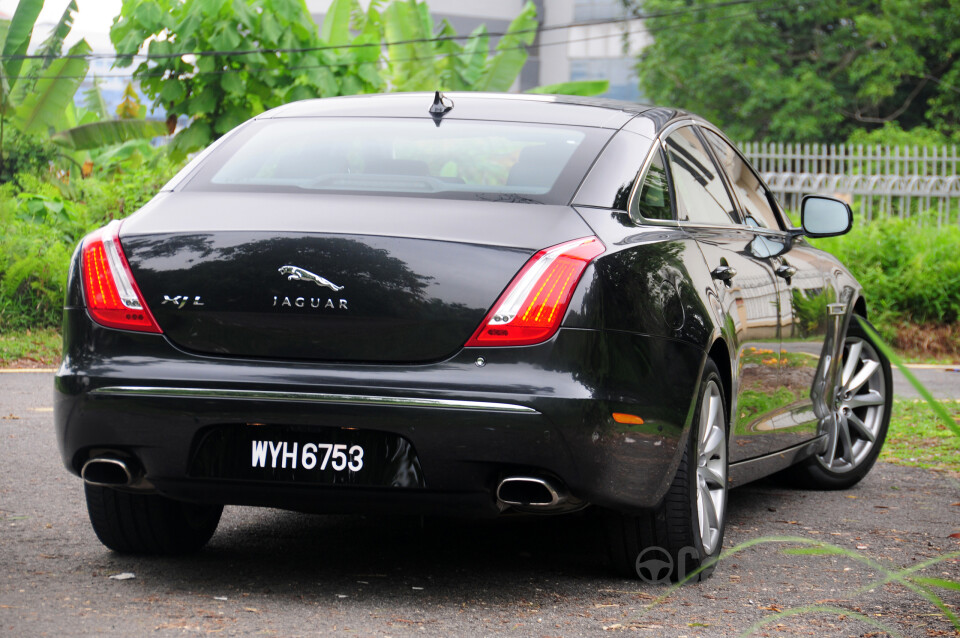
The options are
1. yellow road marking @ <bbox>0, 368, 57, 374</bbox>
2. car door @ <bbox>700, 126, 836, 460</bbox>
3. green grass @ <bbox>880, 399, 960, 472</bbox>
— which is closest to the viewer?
car door @ <bbox>700, 126, 836, 460</bbox>

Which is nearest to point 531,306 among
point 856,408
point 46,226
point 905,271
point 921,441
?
point 856,408

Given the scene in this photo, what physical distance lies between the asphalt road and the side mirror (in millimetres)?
1201

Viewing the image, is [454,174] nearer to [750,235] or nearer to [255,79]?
[750,235]

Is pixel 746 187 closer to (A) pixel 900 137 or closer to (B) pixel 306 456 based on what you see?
(B) pixel 306 456

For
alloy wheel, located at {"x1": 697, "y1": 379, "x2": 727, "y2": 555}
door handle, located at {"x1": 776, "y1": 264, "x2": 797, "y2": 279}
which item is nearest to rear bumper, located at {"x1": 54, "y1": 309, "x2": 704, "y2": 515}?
alloy wheel, located at {"x1": 697, "y1": 379, "x2": 727, "y2": 555}

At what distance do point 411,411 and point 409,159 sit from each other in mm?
1002

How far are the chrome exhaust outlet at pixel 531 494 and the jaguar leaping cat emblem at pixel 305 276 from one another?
27.5 inches

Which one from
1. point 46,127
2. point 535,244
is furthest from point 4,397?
point 46,127

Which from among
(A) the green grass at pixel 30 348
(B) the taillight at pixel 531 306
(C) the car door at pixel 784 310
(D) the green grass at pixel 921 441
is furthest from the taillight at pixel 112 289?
(A) the green grass at pixel 30 348

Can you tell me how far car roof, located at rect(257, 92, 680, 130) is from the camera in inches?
176

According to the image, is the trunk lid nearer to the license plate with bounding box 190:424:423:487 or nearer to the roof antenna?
the license plate with bounding box 190:424:423:487

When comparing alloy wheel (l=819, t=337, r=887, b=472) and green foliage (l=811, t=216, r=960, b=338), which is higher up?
alloy wheel (l=819, t=337, r=887, b=472)

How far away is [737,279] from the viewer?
4.66 m

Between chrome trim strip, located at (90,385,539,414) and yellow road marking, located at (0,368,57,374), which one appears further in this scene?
yellow road marking, located at (0,368,57,374)
